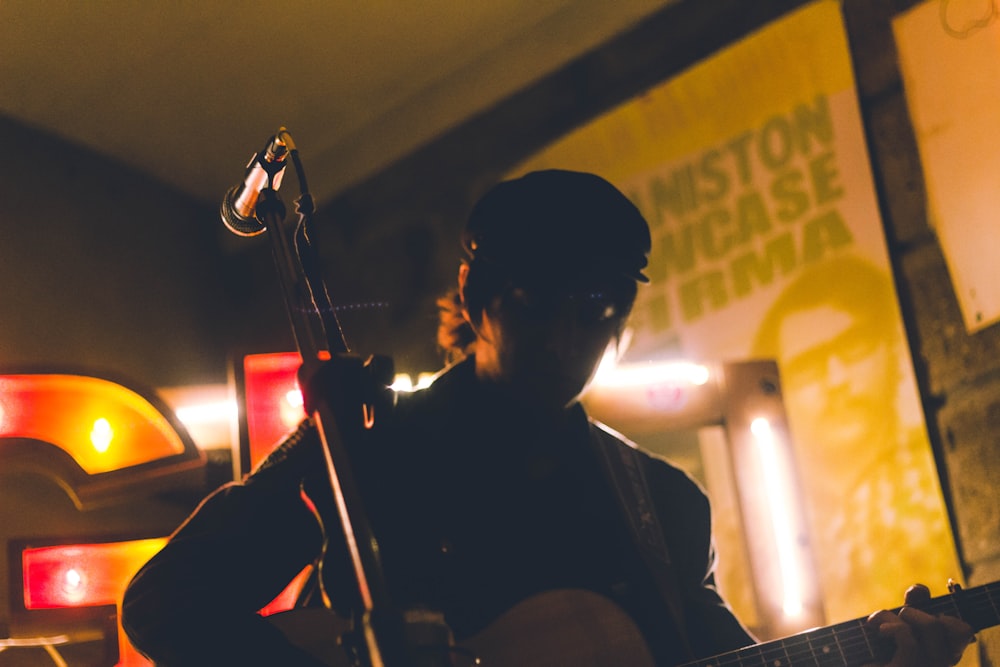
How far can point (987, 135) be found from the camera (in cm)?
285

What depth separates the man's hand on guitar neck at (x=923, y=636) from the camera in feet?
6.41

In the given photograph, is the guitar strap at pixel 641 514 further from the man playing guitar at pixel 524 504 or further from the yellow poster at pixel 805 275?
the yellow poster at pixel 805 275

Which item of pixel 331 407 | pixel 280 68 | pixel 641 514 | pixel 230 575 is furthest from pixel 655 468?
pixel 280 68

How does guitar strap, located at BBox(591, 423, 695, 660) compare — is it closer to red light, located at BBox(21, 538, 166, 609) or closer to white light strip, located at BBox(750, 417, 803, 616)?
white light strip, located at BBox(750, 417, 803, 616)

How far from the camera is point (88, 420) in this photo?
3051mm

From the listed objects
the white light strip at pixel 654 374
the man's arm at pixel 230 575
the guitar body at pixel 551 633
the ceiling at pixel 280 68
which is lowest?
the guitar body at pixel 551 633

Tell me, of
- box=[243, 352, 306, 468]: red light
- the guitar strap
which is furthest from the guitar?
box=[243, 352, 306, 468]: red light

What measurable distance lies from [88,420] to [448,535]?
5.55 feet

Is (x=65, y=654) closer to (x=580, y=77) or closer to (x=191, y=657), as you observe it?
(x=191, y=657)

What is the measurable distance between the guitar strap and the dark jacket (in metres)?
0.02

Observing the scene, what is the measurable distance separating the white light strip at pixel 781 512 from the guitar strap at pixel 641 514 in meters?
0.65

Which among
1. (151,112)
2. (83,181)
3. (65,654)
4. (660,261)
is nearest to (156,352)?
(83,181)

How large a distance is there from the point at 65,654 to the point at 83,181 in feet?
8.80

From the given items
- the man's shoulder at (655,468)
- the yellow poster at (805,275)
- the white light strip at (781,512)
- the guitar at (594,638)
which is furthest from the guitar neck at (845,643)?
the yellow poster at (805,275)
